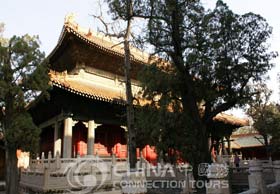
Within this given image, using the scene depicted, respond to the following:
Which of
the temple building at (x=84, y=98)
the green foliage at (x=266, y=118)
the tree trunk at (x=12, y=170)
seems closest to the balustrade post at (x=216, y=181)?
the temple building at (x=84, y=98)

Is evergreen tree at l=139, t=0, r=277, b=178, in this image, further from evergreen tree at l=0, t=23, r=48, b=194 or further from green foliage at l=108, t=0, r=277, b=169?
evergreen tree at l=0, t=23, r=48, b=194

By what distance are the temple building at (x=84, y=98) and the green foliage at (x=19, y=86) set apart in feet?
2.46

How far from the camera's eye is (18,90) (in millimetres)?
10516

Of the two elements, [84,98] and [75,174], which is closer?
[75,174]

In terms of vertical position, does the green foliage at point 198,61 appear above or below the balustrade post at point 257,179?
above

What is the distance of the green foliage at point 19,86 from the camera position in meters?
10.5

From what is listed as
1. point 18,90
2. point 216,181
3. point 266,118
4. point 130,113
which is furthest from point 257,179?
point 266,118

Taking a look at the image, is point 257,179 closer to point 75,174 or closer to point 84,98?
point 75,174

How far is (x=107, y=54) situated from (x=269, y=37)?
8.25 meters

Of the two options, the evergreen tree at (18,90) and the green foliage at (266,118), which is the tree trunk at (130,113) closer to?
the evergreen tree at (18,90)

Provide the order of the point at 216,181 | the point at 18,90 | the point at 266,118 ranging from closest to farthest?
the point at 216,181 < the point at 18,90 < the point at 266,118

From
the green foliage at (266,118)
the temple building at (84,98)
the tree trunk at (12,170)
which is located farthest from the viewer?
the green foliage at (266,118)

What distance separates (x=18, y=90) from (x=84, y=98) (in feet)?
11.3

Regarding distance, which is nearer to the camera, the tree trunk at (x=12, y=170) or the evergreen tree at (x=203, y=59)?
the evergreen tree at (x=203, y=59)
